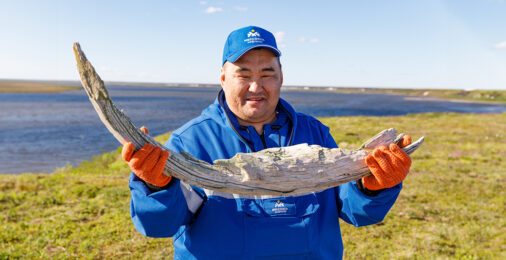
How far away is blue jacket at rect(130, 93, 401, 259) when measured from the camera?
2484 mm

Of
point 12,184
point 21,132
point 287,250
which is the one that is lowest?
point 21,132

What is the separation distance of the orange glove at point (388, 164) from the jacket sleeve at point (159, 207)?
1653 mm

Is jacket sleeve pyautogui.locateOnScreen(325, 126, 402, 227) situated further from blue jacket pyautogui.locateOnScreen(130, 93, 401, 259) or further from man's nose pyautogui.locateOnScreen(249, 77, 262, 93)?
man's nose pyautogui.locateOnScreen(249, 77, 262, 93)

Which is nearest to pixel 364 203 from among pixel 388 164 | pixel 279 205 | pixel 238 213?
pixel 388 164

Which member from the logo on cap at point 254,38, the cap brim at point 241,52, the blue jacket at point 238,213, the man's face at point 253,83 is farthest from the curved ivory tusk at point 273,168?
the logo on cap at point 254,38

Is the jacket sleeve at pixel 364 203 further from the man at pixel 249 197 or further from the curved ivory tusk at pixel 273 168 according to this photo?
the curved ivory tusk at pixel 273 168

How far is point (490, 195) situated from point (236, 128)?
11.4 meters

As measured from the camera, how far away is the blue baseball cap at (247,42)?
2.96m

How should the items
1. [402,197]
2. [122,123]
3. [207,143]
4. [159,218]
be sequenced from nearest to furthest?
[122,123], [159,218], [207,143], [402,197]

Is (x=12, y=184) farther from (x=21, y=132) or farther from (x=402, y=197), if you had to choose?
(x=21, y=132)

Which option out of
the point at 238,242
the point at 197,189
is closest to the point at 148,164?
the point at 197,189

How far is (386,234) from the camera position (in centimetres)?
754

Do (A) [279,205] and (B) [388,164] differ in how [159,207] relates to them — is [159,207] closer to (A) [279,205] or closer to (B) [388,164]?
(A) [279,205]

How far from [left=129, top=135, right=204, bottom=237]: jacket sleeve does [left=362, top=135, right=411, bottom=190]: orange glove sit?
5.42 ft
